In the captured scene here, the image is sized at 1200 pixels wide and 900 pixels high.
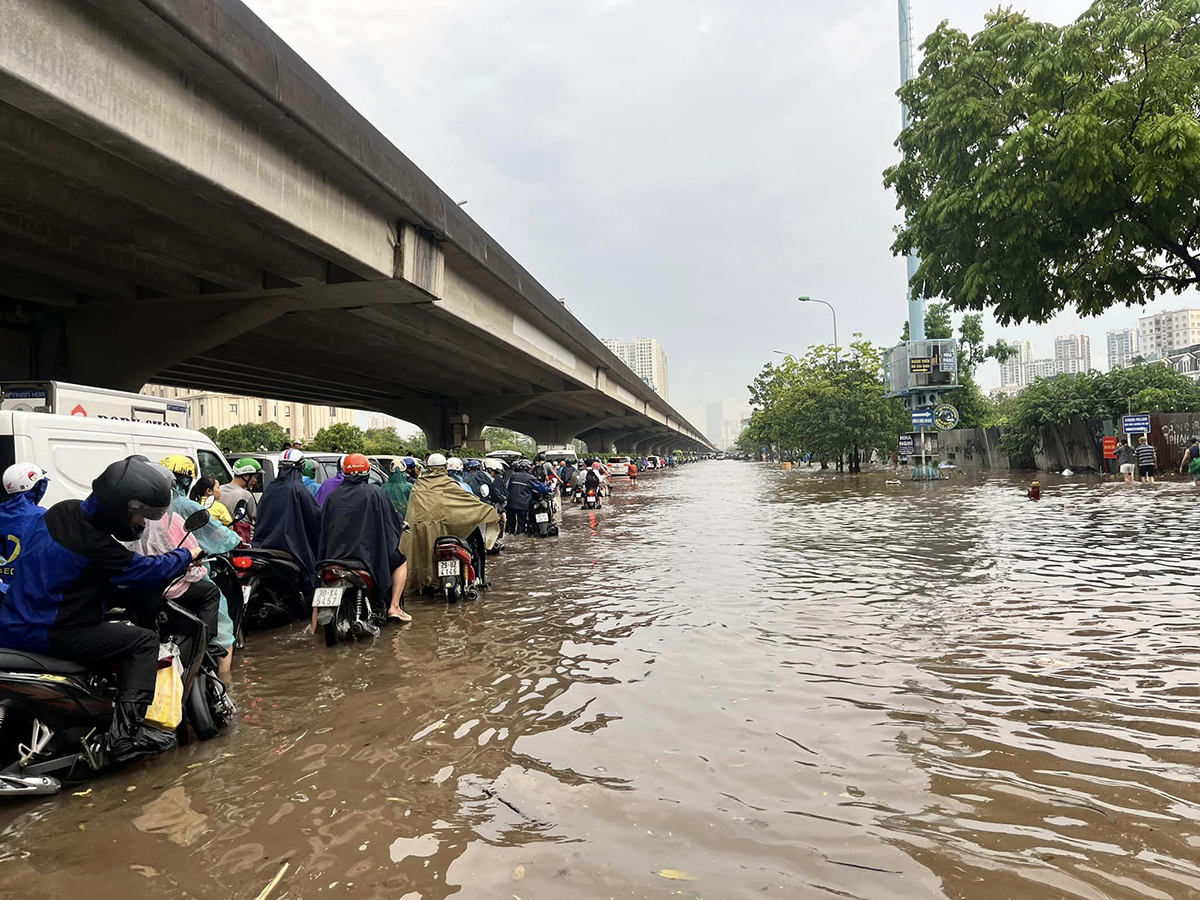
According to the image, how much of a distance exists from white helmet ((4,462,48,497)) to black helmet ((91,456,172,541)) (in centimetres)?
72

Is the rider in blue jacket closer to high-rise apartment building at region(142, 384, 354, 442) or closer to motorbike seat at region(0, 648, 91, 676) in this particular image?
motorbike seat at region(0, 648, 91, 676)

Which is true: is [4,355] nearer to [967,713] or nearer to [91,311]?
[91,311]

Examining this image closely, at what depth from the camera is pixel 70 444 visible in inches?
265

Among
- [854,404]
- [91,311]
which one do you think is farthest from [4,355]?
[854,404]

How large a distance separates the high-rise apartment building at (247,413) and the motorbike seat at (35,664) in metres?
100

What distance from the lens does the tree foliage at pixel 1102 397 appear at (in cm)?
3072

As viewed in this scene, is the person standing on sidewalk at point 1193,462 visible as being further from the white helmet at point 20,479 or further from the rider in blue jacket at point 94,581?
the white helmet at point 20,479

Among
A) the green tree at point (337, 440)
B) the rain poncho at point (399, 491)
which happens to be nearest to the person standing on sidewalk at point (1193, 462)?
the rain poncho at point (399, 491)

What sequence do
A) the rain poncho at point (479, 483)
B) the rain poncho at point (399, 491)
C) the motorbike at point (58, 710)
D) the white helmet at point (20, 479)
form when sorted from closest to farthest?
the motorbike at point (58, 710), the white helmet at point (20, 479), the rain poncho at point (399, 491), the rain poncho at point (479, 483)

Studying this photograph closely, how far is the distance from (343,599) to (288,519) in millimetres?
1113

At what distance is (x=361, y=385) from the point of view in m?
33.1

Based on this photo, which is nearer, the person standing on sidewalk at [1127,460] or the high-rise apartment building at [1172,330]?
the person standing on sidewalk at [1127,460]

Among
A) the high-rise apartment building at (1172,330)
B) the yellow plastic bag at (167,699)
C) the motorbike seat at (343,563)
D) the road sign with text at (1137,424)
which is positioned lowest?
the yellow plastic bag at (167,699)

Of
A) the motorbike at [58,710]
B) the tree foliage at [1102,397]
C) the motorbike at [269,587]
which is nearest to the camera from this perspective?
the motorbike at [58,710]
